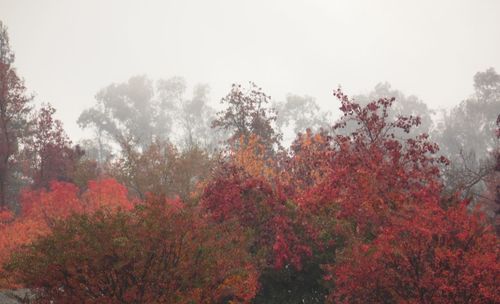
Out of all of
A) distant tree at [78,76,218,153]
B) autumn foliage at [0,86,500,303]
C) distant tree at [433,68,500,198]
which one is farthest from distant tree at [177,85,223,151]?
autumn foliage at [0,86,500,303]

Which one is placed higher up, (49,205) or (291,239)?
(49,205)

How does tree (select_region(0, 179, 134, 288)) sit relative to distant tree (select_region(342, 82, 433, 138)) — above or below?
below

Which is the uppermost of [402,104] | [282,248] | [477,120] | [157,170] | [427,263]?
[402,104]

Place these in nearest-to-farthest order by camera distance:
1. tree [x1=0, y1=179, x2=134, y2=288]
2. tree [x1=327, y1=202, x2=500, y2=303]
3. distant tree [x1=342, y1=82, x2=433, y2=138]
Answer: tree [x1=327, y1=202, x2=500, y2=303]
tree [x1=0, y1=179, x2=134, y2=288]
distant tree [x1=342, y1=82, x2=433, y2=138]

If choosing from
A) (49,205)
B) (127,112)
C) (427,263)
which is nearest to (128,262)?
(427,263)

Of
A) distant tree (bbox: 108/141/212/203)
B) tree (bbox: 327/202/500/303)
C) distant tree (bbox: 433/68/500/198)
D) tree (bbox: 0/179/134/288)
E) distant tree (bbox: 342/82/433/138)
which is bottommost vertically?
tree (bbox: 327/202/500/303)

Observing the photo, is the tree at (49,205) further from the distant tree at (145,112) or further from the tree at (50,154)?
the distant tree at (145,112)

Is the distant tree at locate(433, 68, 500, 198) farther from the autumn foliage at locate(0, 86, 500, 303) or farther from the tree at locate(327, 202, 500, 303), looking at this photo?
the tree at locate(327, 202, 500, 303)

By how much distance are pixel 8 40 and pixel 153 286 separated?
3447 cm

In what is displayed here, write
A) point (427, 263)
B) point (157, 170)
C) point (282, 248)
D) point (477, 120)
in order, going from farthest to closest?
point (477, 120) → point (157, 170) → point (282, 248) → point (427, 263)

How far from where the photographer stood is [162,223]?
9.46 meters

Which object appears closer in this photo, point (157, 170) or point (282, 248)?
point (282, 248)

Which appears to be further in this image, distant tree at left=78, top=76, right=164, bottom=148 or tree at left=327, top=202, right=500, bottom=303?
distant tree at left=78, top=76, right=164, bottom=148

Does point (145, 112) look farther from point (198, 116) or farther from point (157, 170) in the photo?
point (157, 170)
